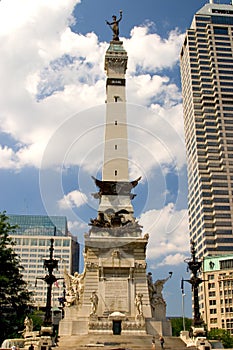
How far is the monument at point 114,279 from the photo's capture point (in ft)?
104

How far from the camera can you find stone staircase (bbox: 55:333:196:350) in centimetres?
2694

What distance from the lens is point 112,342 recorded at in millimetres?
28359

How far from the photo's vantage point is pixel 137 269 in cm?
3431

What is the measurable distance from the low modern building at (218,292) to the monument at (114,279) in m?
44.1

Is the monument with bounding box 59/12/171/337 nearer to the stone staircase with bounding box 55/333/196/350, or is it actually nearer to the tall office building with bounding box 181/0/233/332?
the stone staircase with bounding box 55/333/196/350

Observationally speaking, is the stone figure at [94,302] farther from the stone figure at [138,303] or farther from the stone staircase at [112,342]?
the stone figure at [138,303]

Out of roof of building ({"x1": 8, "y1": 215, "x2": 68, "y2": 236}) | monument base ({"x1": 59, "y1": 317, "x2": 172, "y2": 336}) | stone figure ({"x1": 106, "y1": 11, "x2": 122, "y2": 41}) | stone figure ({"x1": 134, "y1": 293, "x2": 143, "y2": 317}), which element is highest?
stone figure ({"x1": 106, "y1": 11, "x2": 122, "y2": 41})

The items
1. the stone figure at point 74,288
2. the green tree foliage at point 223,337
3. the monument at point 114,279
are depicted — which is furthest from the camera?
the green tree foliage at point 223,337

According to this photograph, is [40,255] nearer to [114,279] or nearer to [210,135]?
[210,135]

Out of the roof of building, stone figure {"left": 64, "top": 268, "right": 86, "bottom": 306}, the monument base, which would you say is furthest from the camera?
the roof of building

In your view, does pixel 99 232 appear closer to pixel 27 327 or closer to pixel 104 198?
pixel 104 198

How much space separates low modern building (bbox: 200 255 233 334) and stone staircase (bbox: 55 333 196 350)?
48.7 metres

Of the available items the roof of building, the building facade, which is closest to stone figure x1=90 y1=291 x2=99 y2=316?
the building facade

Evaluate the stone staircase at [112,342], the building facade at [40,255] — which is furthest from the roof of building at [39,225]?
the stone staircase at [112,342]
